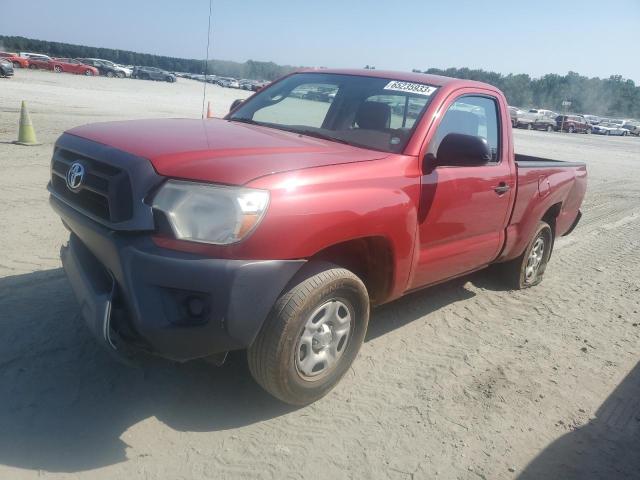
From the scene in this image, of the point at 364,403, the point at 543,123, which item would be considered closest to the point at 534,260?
the point at 364,403

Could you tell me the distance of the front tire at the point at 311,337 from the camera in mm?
2768

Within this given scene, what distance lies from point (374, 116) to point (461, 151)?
700 mm

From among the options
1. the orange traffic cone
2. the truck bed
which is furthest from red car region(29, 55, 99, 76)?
the truck bed

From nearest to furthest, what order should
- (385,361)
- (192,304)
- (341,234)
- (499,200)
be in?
(192,304), (341,234), (385,361), (499,200)

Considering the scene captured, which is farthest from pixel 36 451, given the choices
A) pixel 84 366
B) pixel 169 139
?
pixel 169 139

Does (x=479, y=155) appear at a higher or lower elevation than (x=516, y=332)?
higher

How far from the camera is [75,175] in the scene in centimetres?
Result: 298

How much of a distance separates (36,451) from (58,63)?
177 feet

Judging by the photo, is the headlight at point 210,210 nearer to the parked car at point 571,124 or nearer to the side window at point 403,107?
the side window at point 403,107

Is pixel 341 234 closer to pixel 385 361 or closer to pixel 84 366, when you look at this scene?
pixel 385 361

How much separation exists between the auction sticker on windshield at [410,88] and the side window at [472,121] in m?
0.20

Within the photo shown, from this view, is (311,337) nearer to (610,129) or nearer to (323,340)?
(323,340)

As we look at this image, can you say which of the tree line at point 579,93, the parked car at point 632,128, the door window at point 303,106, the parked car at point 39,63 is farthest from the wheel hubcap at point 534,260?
the tree line at point 579,93

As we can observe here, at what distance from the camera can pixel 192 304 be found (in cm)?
254
